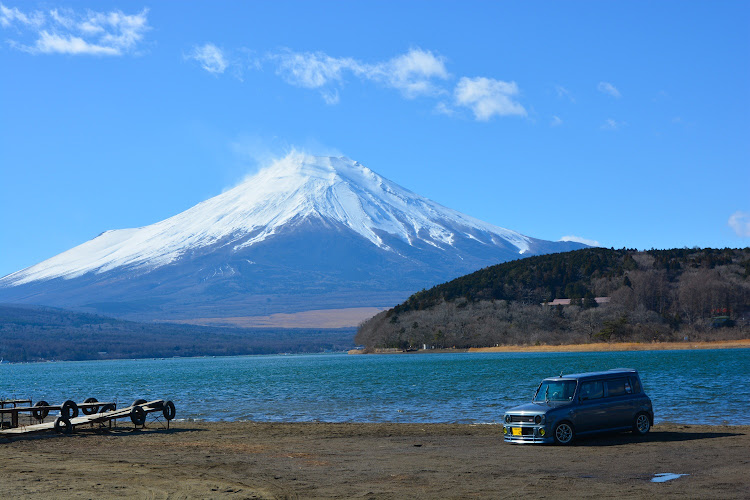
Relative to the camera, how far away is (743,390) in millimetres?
38844

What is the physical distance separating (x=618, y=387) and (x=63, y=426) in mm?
17696

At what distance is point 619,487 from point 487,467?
3.52m

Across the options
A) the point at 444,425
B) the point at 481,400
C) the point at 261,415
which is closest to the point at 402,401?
the point at 481,400

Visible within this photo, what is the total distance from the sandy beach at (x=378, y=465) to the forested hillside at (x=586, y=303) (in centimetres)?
10140

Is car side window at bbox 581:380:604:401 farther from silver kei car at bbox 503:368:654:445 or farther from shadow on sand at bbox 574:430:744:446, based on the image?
shadow on sand at bbox 574:430:744:446

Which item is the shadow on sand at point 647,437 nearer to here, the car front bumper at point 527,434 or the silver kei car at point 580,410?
the silver kei car at point 580,410

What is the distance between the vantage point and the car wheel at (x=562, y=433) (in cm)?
2177

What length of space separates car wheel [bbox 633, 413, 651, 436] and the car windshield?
216 cm

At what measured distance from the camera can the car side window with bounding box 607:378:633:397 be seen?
22594mm

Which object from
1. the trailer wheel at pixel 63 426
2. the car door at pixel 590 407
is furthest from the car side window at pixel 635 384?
the trailer wheel at pixel 63 426

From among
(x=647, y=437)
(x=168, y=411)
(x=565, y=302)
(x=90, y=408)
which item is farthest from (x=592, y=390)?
(x=565, y=302)

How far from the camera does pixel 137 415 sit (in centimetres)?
3034

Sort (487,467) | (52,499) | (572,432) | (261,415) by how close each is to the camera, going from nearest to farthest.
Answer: (52,499) < (487,467) < (572,432) < (261,415)

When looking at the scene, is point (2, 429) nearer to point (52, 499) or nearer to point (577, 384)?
point (52, 499)
